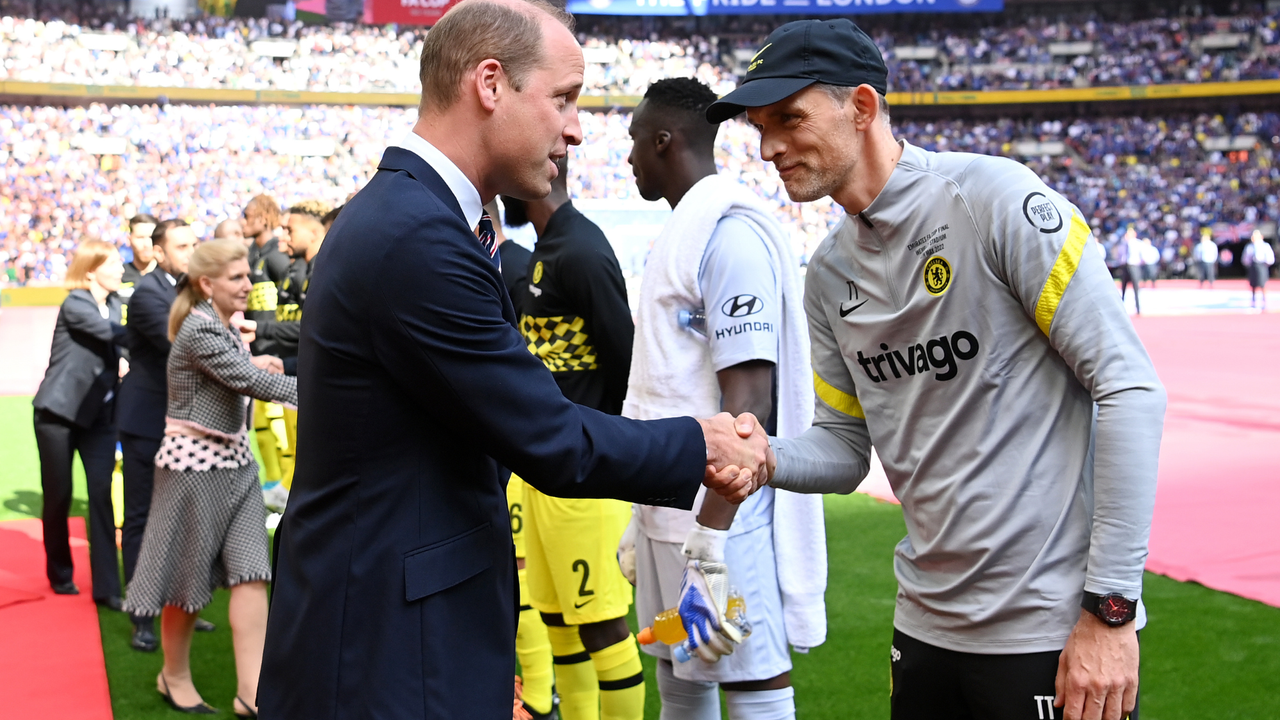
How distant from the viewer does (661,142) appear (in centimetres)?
334

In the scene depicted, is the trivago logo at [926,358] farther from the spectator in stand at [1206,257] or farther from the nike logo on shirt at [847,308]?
the spectator in stand at [1206,257]

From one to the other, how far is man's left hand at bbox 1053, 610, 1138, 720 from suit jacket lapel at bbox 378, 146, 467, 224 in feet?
4.24

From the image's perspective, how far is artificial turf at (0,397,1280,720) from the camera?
13.6 feet

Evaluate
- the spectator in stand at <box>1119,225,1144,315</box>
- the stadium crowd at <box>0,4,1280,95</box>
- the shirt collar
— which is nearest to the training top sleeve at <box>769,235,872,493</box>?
the shirt collar

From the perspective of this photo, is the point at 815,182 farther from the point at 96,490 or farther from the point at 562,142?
the point at 96,490

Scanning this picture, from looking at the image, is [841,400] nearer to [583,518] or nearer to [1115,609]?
[1115,609]

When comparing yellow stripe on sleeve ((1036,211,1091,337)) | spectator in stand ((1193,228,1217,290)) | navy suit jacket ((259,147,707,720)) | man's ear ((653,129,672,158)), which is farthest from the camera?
spectator in stand ((1193,228,1217,290))

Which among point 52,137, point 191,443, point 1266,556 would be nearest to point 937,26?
point 52,137

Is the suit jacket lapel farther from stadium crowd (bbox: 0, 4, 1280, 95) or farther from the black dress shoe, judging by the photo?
stadium crowd (bbox: 0, 4, 1280, 95)

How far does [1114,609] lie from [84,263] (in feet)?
18.4

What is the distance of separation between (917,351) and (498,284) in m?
0.89

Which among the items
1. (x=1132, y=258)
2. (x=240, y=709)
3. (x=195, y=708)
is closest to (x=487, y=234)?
(x=240, y=709)

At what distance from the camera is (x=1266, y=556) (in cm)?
597

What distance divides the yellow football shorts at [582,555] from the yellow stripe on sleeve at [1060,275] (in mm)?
2057
